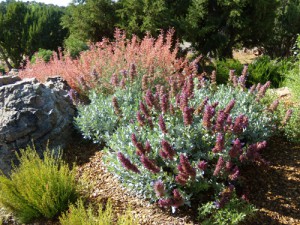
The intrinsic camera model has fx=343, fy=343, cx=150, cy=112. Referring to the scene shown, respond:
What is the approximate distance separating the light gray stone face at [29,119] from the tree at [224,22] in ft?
16.1

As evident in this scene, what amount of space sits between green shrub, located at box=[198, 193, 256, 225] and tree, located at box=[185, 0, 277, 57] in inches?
243

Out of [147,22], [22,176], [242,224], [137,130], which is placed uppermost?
[147,22]

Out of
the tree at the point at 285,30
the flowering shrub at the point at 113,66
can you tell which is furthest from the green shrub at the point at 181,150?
the tree at the point at 285,30

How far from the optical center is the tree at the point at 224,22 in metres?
8.38

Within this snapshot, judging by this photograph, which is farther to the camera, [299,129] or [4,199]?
[299,129]

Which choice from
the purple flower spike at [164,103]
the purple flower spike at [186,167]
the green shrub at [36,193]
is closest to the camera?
the purple flower spike at [186,167]

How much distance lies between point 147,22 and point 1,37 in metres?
8.23

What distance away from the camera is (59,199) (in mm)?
3227

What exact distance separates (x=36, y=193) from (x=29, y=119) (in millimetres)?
1308

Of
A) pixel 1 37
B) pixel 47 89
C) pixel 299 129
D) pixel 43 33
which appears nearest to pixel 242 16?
pixel 299 129

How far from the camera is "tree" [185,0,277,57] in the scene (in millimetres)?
8383

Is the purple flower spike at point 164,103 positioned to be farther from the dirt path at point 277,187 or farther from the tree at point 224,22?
the tree at point 224,22

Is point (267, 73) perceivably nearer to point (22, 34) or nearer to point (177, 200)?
point (177, 200)

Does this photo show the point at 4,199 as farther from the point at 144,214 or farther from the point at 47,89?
the point at 47,89
